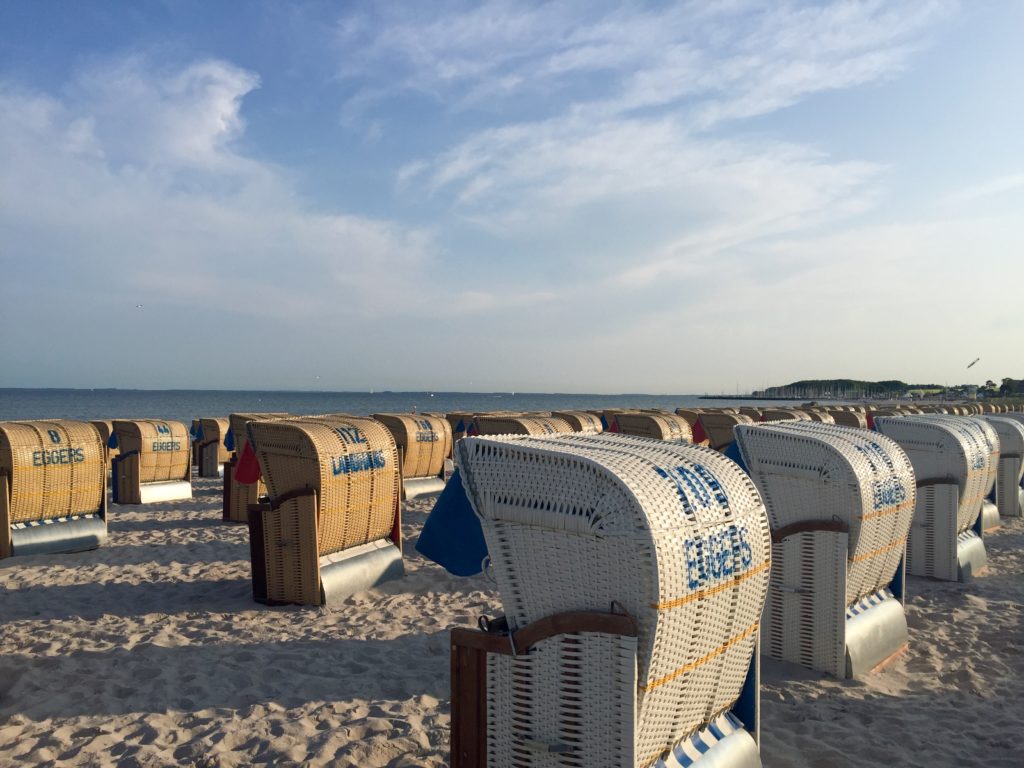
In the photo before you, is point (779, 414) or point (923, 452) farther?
point (779, 414)

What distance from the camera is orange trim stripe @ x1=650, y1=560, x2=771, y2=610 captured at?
2.81m

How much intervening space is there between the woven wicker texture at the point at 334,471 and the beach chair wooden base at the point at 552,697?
4093mm

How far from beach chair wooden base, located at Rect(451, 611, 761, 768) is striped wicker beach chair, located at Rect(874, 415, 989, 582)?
5.81m

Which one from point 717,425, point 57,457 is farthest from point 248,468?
point 717,425

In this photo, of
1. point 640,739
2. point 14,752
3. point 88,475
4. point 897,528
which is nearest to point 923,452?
point 897,528

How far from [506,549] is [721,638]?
1.05m

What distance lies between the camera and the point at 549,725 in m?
3.04

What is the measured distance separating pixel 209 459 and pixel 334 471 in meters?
12.2

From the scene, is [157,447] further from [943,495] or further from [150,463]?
[943,495]

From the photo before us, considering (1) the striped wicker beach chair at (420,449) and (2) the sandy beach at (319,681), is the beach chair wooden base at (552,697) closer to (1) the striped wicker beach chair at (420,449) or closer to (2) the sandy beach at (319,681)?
(2) the sandy beach at (319,681)

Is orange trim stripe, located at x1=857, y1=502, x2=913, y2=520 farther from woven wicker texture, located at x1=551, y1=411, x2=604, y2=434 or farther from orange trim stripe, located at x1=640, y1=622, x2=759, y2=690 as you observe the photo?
woven wicker texture, located at x1=551, y1=411, x2=604, y2=434

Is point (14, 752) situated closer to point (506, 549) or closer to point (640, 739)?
point (506, 549)

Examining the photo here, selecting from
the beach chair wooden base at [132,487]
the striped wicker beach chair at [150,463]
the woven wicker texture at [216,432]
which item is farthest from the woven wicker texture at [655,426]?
the woven wicker texture at [216,432]

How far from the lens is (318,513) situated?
693 centimetres
